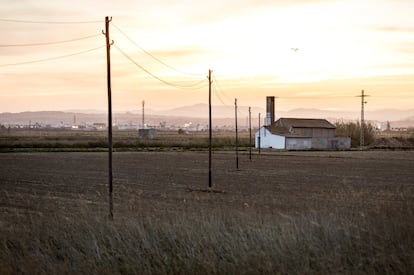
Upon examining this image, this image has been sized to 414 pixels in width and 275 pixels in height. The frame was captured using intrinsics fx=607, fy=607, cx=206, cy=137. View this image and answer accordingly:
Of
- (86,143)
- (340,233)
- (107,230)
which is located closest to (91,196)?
(107,230)

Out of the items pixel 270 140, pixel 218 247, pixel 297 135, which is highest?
pixel 297 135

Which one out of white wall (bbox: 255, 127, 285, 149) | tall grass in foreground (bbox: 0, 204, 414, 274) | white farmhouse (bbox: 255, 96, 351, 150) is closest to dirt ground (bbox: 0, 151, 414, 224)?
tall grass in foreground (bbox: 0, 204, 414, 274)

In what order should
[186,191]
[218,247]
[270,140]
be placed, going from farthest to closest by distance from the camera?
[270,140] < [186,191] < [218,247]

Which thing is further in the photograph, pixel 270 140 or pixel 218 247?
pixel 270 140

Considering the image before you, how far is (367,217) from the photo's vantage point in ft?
37.8

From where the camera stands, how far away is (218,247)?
926cm

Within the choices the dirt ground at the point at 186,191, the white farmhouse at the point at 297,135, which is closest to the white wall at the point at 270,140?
the white farmhouse at the point at 297,135

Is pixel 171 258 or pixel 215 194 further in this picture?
pixel 215 194

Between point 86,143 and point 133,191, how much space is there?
2957 inches

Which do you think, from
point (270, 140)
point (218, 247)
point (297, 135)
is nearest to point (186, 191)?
point (218, 247)

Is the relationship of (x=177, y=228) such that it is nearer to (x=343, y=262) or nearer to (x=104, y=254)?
(x=104, y=254)

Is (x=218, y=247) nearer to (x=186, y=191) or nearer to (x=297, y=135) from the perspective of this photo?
(x=186, y=191)

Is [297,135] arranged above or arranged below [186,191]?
above

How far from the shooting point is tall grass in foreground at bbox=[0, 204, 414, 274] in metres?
8.45
